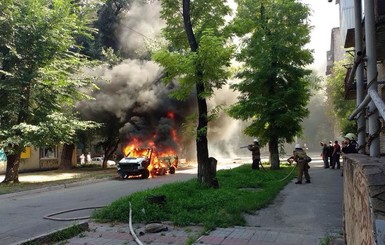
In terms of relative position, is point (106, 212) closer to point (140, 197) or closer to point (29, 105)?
point (140, 197)

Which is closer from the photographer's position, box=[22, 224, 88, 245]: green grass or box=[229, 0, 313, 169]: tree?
box=[22, 224, 88, 245]: green grass

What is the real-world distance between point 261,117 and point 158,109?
9.24 m

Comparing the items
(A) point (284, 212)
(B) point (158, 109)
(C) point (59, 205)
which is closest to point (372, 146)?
(A) point (284, 212)

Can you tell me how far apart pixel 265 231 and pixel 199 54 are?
5866 millimetres

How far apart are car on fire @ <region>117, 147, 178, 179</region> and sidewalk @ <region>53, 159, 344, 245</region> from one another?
37.0 ft

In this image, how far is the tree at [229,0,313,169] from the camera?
18922mm

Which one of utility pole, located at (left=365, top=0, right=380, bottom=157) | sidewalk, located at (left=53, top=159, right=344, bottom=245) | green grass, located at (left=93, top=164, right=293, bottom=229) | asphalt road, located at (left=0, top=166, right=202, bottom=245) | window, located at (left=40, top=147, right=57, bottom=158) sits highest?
utility pole, located at (left=365, top=0, right=380, bottom=157)

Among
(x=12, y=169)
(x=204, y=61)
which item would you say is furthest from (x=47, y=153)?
(x=204, y=61)

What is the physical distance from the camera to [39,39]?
658 inches

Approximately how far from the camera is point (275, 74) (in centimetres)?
1934

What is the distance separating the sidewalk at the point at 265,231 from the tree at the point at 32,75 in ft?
34.9

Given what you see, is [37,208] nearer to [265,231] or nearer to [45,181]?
[265,231]

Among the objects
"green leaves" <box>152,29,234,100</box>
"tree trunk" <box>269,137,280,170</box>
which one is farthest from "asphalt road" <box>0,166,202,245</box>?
"tree trunk" <box>269,137,280,170</box>

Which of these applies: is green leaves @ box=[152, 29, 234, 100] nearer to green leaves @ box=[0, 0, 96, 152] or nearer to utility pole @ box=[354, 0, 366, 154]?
utility pole @ box=[354, 0, 366, 154]
